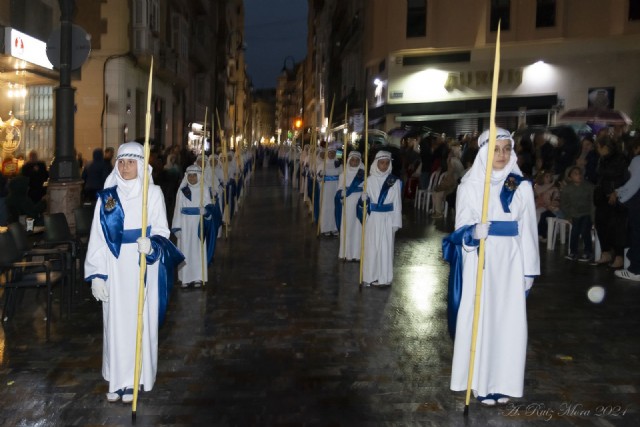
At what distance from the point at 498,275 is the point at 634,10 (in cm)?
2661

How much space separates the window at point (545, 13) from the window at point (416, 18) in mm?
4907

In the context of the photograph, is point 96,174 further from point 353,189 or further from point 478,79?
point 478,79

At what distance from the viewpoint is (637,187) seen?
10.5 meters

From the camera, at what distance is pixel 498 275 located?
555 cm

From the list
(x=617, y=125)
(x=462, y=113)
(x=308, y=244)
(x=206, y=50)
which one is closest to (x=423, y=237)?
(x=308, y=244)

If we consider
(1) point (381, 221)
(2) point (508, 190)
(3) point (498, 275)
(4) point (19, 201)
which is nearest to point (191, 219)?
(1) point (381, 221)

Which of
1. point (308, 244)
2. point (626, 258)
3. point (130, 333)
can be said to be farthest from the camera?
point (308, 244)

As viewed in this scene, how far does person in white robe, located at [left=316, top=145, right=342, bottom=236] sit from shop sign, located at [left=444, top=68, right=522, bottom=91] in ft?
49.1

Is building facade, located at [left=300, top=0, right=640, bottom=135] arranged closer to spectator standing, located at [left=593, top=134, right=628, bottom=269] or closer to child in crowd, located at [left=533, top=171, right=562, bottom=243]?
child in crowd, located at [left=533, top=171, right=562, bottom=243]

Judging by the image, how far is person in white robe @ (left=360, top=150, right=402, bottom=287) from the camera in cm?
1027

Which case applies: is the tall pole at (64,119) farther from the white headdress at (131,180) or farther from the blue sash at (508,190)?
the blue sash at (508,190)

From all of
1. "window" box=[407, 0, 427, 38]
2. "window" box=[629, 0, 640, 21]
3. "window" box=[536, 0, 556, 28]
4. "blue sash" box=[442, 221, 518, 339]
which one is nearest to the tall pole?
"blue sash" box=[442, 221, 518, 339]

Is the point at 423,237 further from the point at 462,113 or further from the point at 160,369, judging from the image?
the point at 462,113

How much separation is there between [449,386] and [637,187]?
240 inches
